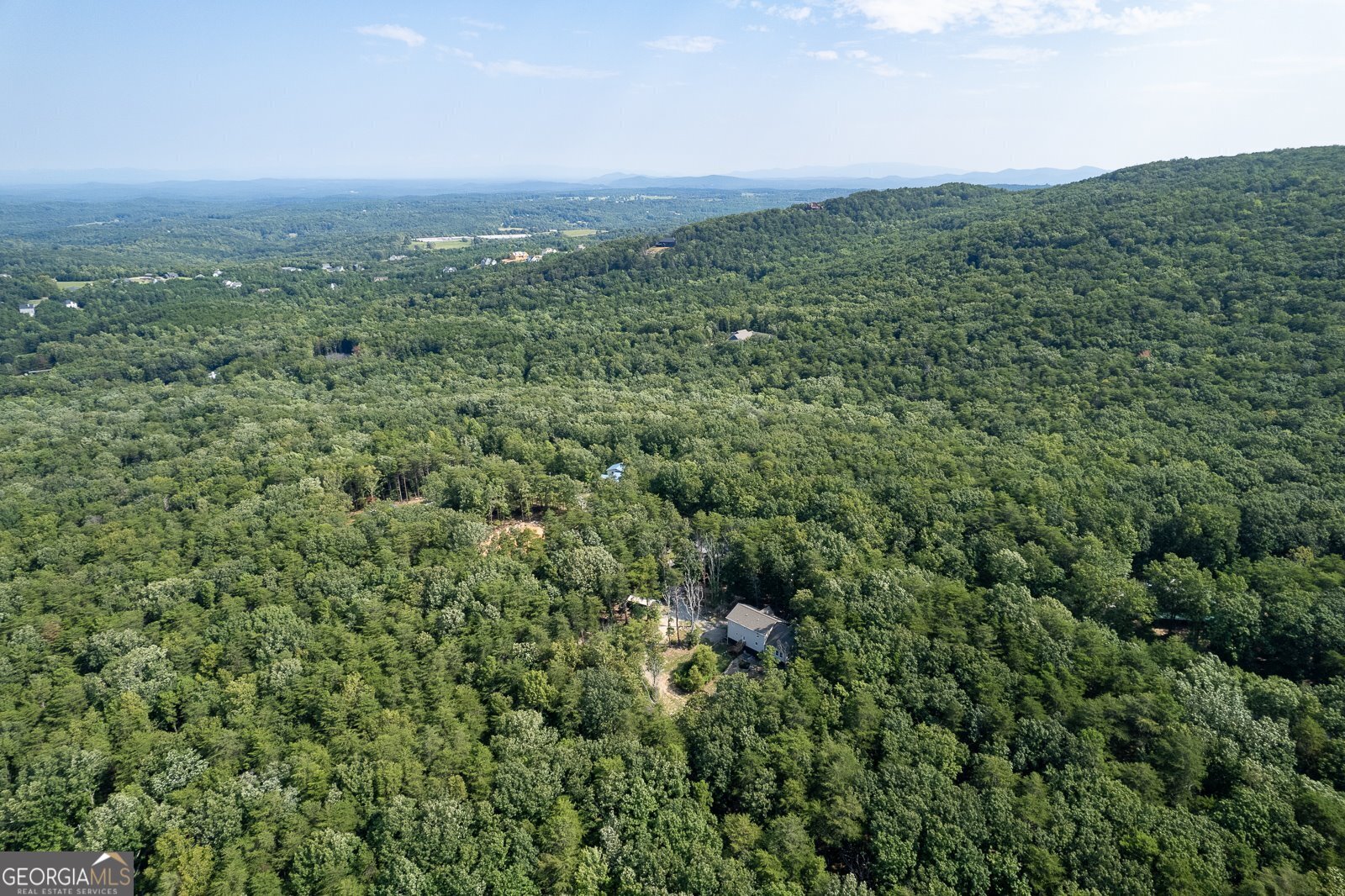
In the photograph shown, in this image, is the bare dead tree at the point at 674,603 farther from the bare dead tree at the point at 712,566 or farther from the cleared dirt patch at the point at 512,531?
the cleared dirt patch at the point at 512,531

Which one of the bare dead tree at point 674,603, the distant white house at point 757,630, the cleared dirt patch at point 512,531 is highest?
the cleared dirt patch at point 512,531

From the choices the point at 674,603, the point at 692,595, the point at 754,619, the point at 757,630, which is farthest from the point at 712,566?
the point at 757,630

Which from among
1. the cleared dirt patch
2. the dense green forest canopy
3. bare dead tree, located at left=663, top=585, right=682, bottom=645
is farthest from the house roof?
the cleared dirt patch

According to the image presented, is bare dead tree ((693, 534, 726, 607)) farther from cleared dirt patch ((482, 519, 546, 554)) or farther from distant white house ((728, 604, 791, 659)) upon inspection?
cleared dirt patch ((482, 519, 546, 554))

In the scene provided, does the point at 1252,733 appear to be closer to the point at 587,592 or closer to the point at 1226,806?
the point at 1226,806

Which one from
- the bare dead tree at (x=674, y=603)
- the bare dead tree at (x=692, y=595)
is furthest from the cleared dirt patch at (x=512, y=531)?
the bare dead tree at (x=692, y=595)

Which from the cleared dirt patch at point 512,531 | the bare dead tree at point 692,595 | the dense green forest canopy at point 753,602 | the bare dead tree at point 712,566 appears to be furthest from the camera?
the cleared dirt patch at point 512,531

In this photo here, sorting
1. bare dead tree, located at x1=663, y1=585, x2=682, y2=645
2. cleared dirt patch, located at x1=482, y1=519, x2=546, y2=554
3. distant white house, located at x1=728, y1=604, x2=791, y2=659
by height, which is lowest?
bare dead tree, located at x1=663, y1=585, x2=682, y2=645
